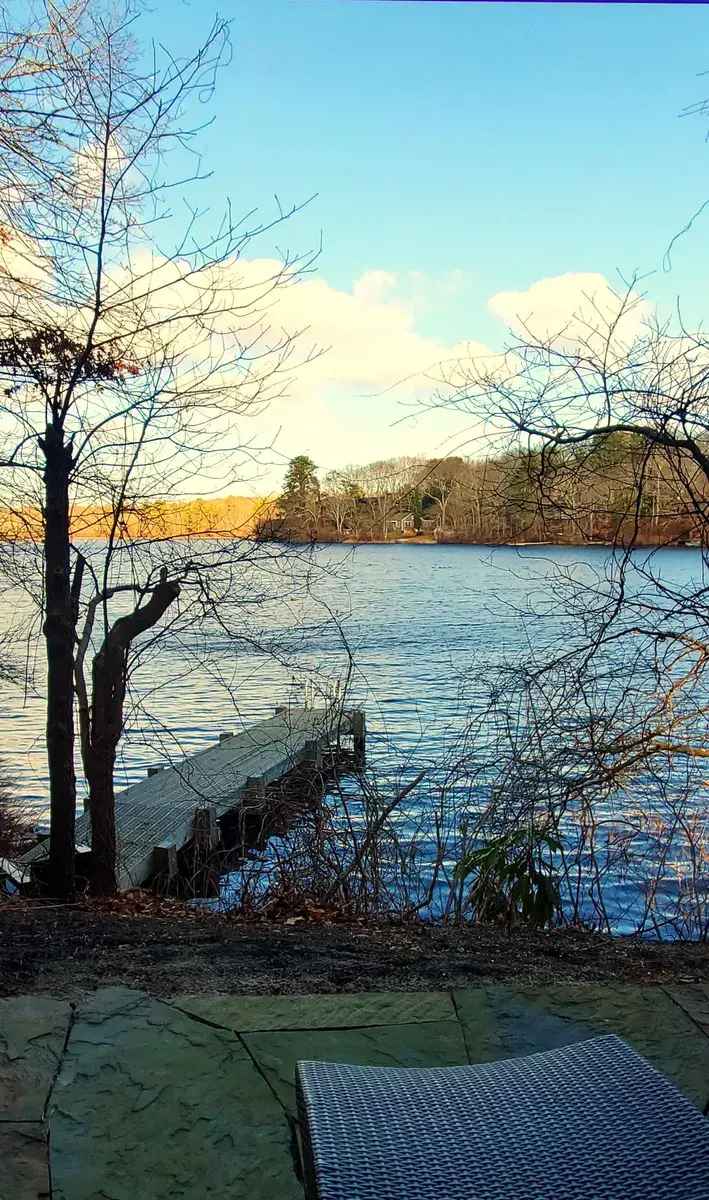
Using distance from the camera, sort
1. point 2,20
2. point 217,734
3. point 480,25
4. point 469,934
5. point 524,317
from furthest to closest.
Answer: point 217,734 < point 480,25 < point 2,20 < point 524,317 < point 469,934

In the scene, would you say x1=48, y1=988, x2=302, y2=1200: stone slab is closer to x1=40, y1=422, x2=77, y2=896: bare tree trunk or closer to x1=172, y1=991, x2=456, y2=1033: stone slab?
x1=172, y1=991, x2=456, y2=1033: stone slab

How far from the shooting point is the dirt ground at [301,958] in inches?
113

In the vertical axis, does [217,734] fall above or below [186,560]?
below

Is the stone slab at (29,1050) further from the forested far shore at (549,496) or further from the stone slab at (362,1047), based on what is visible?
the forested far shore at (549,496)

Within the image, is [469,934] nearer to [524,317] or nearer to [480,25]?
[524,317]

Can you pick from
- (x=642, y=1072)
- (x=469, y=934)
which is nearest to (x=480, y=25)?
(x=469, y=934)

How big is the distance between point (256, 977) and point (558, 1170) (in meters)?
1.75

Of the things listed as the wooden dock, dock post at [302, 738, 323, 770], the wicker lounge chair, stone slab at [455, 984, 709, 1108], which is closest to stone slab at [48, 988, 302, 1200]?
the wicker lounge chair

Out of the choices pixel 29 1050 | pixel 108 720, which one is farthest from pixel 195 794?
pixel 29 1050

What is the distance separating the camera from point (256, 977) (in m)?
2.91

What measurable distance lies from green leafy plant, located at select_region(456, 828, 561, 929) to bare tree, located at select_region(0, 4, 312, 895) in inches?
94.9

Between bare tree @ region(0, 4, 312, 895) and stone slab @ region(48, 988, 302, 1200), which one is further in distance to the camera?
bare tree @ region(0, 4, 312, 895)

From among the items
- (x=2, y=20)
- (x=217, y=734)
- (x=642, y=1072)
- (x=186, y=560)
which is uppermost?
(x=2, y=20)

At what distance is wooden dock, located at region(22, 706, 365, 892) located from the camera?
784 cm
